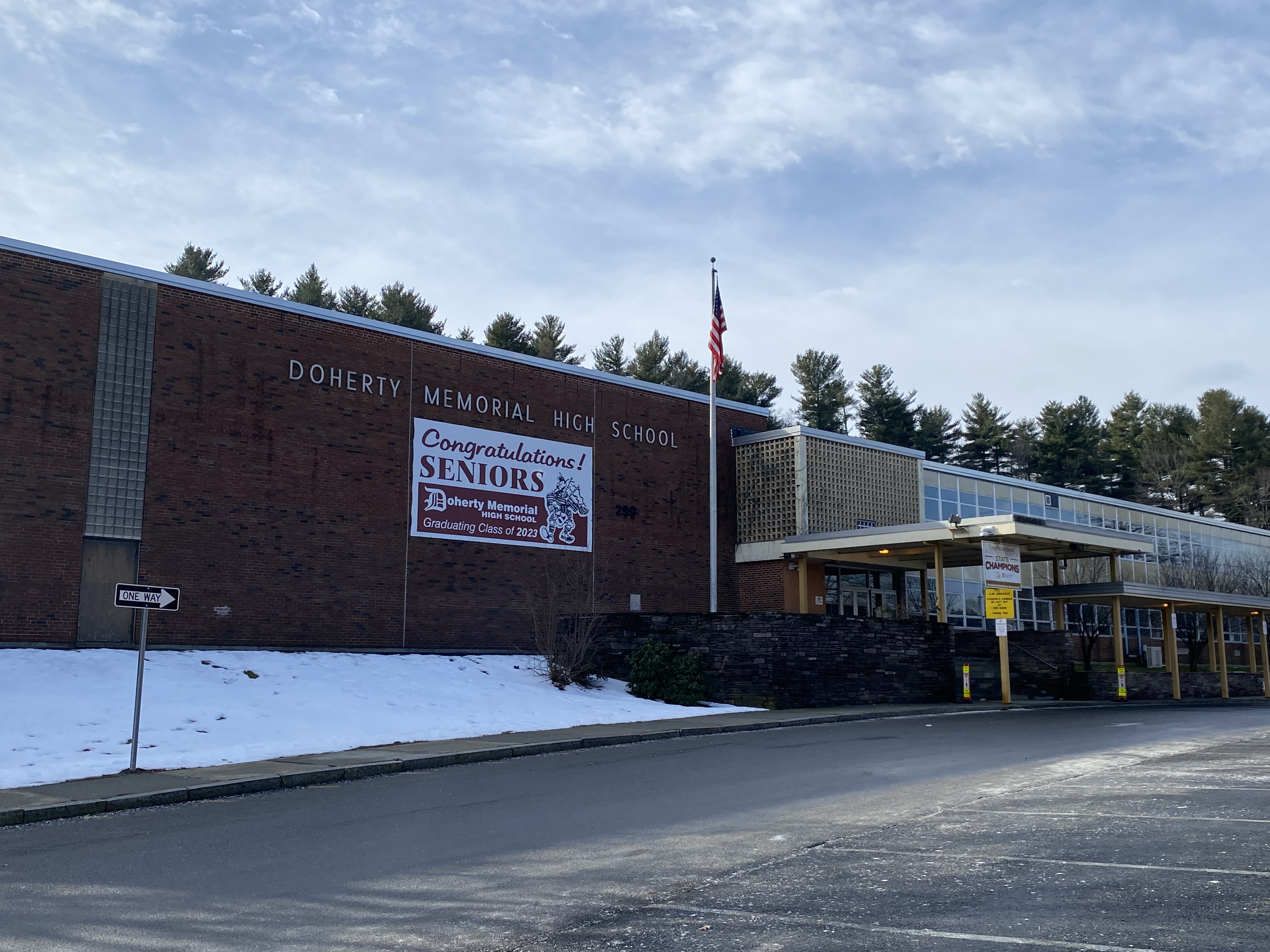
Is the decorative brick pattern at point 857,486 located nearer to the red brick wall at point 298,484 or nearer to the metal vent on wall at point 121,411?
the red brick wall at point 298,484

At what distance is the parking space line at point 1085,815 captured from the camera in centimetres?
984

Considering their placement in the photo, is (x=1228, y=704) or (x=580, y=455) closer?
(x=580, y=455)

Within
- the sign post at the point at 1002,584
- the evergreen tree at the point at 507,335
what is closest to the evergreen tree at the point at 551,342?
the evergreen tree at the point at 507,335

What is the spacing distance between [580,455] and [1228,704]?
20.7 m

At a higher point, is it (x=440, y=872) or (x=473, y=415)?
(x=473, y=415)

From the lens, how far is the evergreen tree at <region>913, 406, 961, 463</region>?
7412 cm

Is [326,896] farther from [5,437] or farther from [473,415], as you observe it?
[473,415]

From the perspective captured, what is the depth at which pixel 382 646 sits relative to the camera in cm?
2623

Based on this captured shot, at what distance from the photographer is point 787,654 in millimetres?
26094

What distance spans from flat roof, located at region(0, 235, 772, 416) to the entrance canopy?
517cm

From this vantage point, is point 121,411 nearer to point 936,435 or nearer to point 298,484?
point 298,484

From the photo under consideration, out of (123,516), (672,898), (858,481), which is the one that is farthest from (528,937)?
(858,481)

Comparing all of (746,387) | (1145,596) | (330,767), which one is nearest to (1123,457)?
(746,387)

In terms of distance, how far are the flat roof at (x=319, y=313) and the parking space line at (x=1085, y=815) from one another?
19.2 metres
